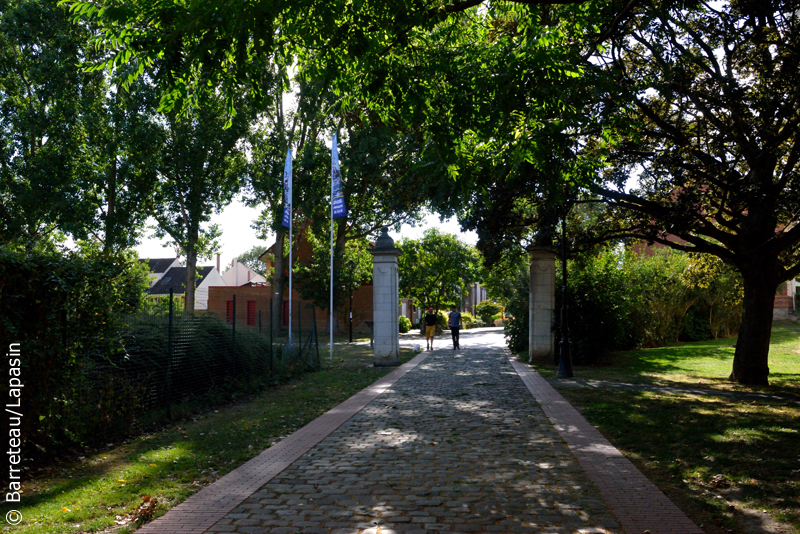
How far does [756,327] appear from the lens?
47.8 ft

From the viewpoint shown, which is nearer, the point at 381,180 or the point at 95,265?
the point at 95,265

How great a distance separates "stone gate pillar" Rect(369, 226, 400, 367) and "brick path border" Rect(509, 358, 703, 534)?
10.1 meters

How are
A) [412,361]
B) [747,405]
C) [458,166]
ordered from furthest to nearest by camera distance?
[412,361] < [747,405] < [458,166]

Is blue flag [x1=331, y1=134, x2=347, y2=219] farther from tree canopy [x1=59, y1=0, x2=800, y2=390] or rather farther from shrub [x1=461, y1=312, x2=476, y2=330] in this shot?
shrub [x1=461, y1=312, x2=476, y2=330]

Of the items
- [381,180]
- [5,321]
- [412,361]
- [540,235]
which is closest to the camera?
[5,321]

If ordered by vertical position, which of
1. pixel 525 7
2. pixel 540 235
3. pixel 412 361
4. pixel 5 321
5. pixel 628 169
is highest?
pixel 525 7

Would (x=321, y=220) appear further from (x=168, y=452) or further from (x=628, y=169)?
(x=168, y=452)

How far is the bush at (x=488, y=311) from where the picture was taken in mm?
71250

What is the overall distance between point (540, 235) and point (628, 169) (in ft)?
14.8

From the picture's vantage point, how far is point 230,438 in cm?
828

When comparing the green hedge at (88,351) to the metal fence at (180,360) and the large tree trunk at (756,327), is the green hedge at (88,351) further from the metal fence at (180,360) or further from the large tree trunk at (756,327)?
the large tree trunk at (756,327)

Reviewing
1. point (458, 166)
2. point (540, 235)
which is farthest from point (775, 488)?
point (540, 235)

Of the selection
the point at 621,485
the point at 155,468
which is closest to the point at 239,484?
the point at 155,468

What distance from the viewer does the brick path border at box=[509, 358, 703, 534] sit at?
4777mm
